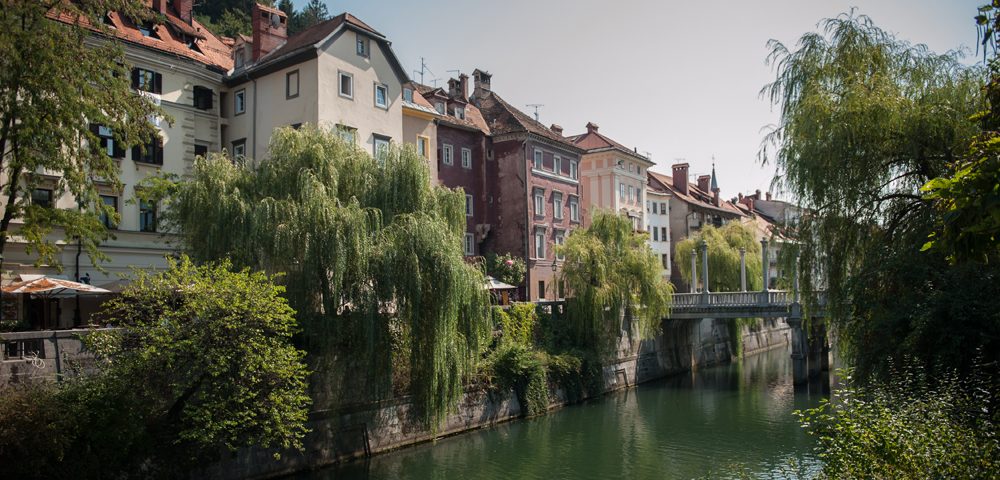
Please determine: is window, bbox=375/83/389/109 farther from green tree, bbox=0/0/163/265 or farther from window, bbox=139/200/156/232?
green tree, bbox=0/0/163/265

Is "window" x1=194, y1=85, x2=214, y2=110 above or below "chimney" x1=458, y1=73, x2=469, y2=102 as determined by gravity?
below

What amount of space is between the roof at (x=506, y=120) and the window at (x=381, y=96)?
40.6 feet

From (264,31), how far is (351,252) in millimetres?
17458

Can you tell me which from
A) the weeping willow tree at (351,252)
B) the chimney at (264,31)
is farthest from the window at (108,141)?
the chimney at (264,31)

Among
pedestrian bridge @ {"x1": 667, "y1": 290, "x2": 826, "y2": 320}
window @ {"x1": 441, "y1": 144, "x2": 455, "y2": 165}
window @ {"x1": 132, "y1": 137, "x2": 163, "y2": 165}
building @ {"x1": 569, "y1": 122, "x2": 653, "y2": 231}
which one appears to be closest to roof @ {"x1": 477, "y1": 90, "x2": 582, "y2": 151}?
window @ {"x1": 441, "y1": 144, "x2": 455, "y2": 165}

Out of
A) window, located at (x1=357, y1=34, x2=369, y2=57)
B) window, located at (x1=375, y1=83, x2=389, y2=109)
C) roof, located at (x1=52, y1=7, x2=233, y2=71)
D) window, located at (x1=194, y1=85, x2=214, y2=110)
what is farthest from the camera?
window, located at (x1=375, y1=83, x2=389, y2=109)

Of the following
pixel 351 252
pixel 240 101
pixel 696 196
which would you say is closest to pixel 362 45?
pixel 240 101

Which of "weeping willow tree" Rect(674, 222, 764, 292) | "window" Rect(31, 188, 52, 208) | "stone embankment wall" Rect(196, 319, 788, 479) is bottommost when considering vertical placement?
"stone embankment wall" Rect(196, 319, 788, 479)

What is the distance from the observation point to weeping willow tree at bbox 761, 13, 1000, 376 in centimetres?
1394

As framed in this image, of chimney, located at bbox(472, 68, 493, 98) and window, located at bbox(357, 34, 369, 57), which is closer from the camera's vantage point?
window, located at bbox(357, 34, 369, 57)

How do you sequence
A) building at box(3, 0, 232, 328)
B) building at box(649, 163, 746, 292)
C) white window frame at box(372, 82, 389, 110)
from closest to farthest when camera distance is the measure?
building at box(3, 0, 232, 328) → white window frame at box(372, 82, 389, 110) → building at box(649, 163, 746, 292)

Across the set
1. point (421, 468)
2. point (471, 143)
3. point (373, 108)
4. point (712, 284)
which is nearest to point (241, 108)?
point (373, 108)

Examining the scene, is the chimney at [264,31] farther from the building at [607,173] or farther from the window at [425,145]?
the building at [607,173]

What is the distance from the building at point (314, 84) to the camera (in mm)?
30469
